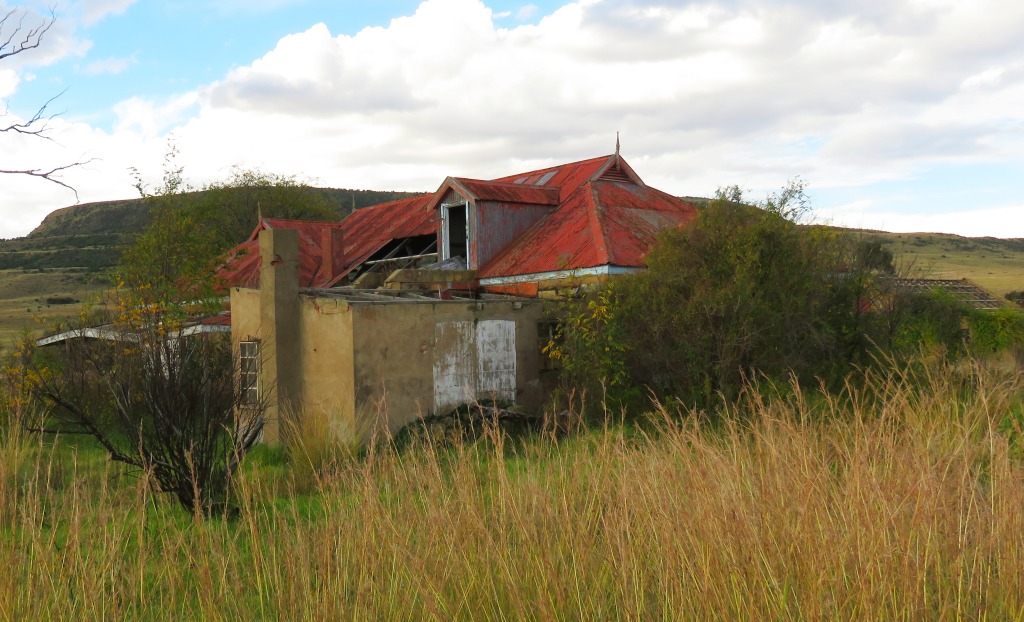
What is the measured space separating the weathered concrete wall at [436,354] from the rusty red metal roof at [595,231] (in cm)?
142

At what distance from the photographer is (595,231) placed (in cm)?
1454

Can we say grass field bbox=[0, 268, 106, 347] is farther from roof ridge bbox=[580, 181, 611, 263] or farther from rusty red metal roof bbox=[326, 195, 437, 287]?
roof ridge bbox=[580, 181, 611, 263]

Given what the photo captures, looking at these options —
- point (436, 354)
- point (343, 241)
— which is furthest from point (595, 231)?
point (343, 241)

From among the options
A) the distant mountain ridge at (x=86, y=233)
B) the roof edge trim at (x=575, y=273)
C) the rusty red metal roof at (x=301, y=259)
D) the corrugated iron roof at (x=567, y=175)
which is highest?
the distant mountain ridge at (x=86, y=233)

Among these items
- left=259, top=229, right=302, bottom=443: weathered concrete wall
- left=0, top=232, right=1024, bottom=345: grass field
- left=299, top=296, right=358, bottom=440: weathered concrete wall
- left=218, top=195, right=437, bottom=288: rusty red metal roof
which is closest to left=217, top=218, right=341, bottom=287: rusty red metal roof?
left=218, top=195, right=437, bottom=288: rusty red metal roof

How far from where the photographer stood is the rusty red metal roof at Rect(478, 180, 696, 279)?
13961mm

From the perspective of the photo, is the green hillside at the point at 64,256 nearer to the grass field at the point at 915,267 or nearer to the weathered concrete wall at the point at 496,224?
the grass field at the point at 915,267

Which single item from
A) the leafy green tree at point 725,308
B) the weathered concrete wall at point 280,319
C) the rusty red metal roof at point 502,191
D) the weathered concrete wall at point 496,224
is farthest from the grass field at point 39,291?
the leafy green tree at point 725,308

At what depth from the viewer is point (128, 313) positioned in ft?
50.2

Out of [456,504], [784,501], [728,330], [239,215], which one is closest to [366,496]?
[456,504]

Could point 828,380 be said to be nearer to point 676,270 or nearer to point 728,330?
point 728,330

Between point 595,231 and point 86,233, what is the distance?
73659 millimetres

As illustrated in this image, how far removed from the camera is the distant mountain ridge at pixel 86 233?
5888 cm

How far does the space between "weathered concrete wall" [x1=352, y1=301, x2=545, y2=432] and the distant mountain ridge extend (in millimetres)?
39967
